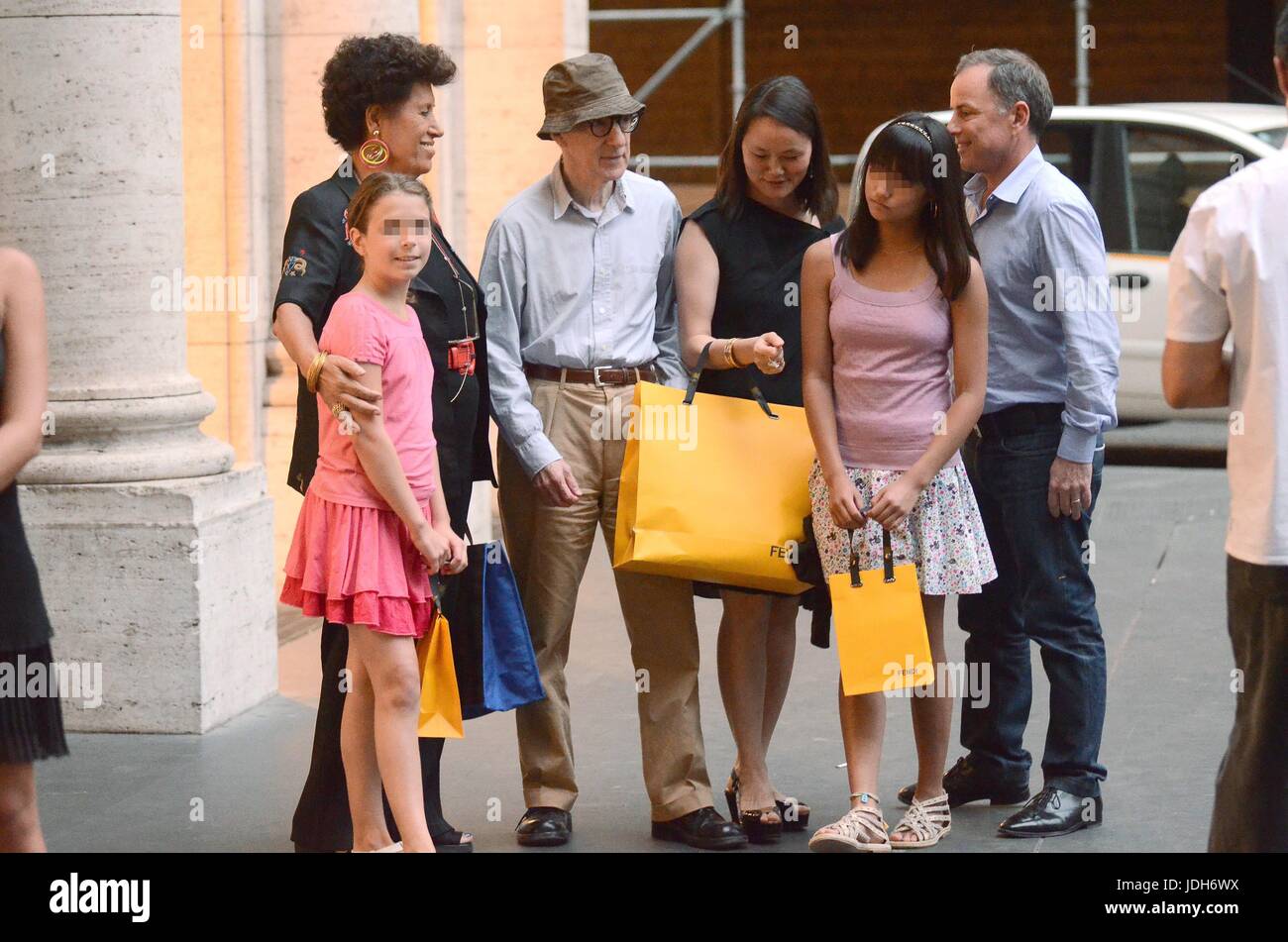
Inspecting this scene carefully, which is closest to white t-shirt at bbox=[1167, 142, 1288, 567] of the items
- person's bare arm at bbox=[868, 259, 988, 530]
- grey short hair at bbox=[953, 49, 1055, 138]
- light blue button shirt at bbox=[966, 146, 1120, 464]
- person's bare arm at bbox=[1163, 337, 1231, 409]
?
person's bare arm at bbox=[1163, 337, 1231, 409]

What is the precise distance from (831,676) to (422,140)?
2.92 metres

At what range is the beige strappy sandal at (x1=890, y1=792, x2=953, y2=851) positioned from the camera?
5000 millimetres

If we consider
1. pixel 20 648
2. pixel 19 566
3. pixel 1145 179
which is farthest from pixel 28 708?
pixel 1145 179

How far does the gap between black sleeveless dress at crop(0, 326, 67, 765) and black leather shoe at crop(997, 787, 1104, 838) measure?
8.14ft

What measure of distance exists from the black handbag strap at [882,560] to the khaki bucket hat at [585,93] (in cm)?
119

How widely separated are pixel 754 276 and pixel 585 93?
24.3 inches

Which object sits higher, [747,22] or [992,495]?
[747,22]

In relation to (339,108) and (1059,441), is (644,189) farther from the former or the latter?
(1059,441)

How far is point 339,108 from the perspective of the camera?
482 centimetres

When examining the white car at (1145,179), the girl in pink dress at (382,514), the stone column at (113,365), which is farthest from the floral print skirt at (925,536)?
the white car at (1145,179)

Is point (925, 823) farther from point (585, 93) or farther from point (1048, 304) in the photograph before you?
point (585, 93)

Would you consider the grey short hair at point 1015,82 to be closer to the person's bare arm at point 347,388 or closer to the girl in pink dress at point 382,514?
the girl in pink dress at point 382,514

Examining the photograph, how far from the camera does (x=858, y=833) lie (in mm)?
4801
